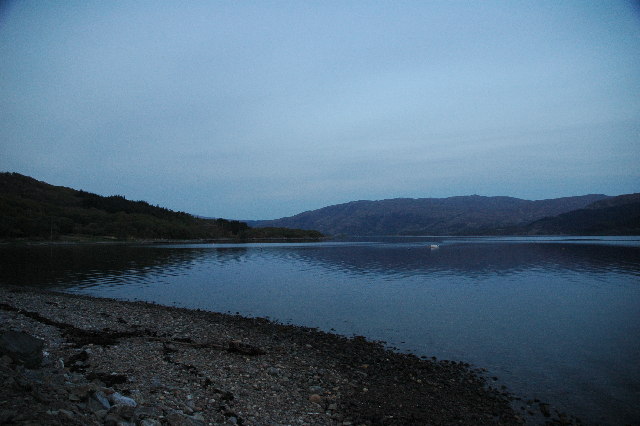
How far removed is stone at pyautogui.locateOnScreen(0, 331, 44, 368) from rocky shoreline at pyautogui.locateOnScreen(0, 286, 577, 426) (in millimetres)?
28

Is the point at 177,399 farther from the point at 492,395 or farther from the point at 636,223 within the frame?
the point at 636,223

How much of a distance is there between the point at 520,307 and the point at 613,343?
9189mm

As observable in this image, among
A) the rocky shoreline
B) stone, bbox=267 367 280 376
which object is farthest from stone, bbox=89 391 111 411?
stone, bbox=267 367 280 376

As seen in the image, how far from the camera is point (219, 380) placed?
1164 centimetres

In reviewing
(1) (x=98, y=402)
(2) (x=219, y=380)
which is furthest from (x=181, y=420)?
(2) (x=219, y=380)

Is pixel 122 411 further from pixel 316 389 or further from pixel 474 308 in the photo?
pixel 474 308

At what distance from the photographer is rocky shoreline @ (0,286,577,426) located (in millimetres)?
8023

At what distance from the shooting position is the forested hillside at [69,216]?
120062 millimetres

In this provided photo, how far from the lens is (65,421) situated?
20.5 ft

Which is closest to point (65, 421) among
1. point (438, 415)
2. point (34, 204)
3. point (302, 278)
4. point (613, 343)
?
point (438, 415)

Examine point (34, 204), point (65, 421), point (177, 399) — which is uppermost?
point (34, 204)

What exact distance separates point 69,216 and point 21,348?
543 feet

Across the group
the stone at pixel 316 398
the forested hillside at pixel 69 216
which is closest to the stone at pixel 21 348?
the stone at pixel 316 398

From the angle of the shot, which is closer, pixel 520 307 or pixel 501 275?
pixel 520 307
